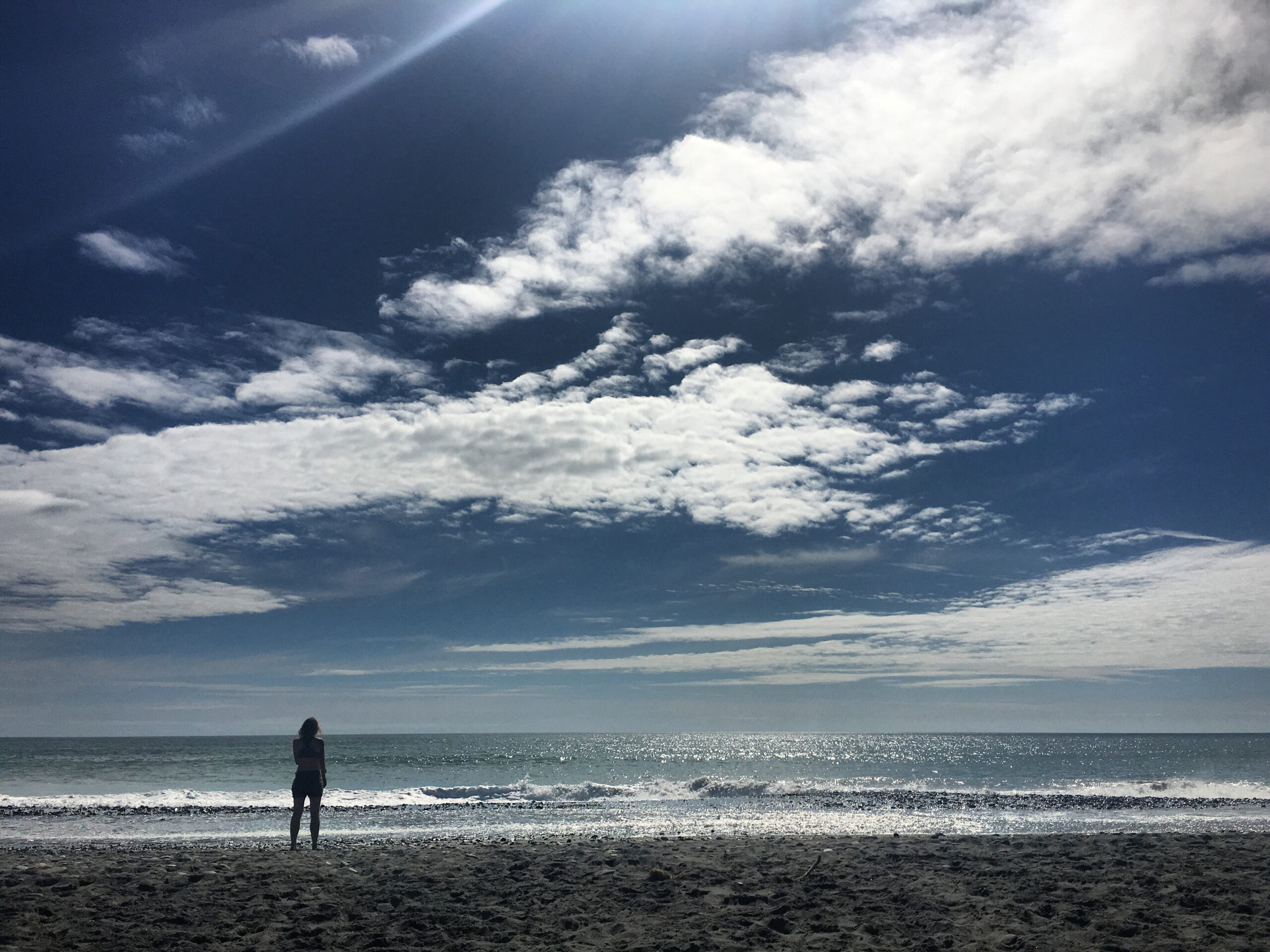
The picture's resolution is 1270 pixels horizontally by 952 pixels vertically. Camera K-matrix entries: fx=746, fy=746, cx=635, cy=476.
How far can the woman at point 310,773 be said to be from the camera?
1271 cm

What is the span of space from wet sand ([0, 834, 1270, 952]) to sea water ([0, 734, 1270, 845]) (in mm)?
5294

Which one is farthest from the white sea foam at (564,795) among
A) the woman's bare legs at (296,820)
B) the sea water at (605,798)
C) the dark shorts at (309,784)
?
the dark shorts at (309,784)

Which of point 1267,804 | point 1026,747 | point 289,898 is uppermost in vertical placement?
point 289,898

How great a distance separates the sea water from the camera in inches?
734

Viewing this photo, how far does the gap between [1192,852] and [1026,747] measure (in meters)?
126

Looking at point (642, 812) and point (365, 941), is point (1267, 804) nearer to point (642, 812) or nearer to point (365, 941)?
point (642, 812)

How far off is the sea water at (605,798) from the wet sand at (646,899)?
5294 millimetres

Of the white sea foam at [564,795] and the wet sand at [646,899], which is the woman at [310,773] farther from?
the white sea foam at [564,795]

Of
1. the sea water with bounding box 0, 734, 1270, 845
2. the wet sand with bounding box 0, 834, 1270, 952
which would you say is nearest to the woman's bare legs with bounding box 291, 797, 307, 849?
the wet sand with bounding box 0, 834, 1270, 952

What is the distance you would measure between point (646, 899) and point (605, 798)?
73.5 ft

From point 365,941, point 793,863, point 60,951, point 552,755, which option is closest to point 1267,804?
point 793,863

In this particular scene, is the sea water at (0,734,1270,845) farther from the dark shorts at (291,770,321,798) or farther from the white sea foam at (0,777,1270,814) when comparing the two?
the dark shorts at (291,770,321,798)

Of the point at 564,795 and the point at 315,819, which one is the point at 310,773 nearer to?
the point at 315,819

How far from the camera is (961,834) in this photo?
16.4m
